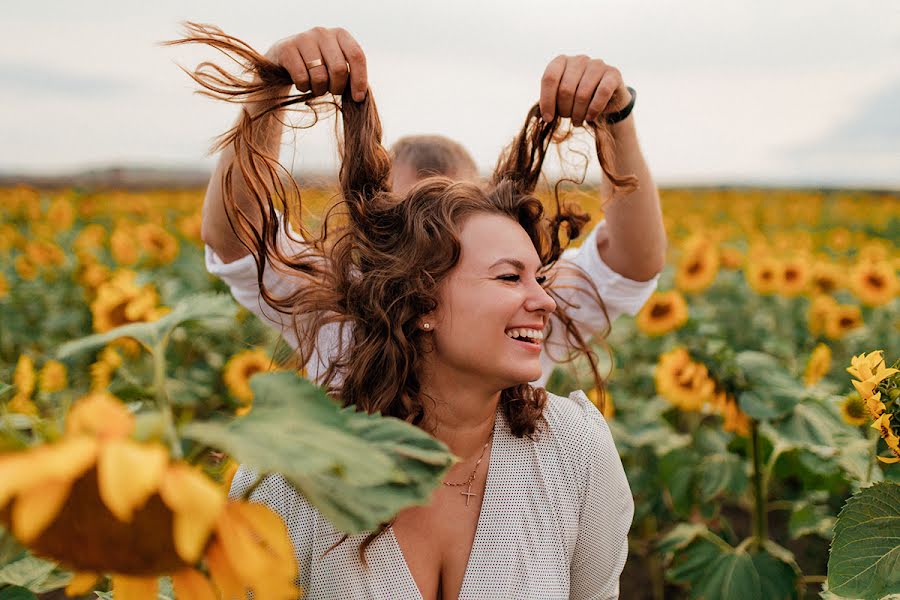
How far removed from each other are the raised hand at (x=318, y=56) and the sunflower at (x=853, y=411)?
1494 mm

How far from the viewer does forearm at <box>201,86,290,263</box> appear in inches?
58.1

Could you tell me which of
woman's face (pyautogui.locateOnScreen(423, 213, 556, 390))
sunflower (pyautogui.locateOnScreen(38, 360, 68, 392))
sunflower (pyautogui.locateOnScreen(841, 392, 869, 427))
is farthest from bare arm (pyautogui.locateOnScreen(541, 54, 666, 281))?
sunflower (pyautogui.locateOnScreen(38, 360, 68, 392))

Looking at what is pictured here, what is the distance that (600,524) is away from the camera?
5.41ft

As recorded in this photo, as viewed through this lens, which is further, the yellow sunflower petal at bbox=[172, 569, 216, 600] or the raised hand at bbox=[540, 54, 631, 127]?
the raised hand at bbox=[540, 54, 631, 127]

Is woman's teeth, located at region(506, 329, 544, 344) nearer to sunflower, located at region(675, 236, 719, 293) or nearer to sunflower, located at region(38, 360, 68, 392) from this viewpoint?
sunflower, located at region(38, 360, 68, 392)

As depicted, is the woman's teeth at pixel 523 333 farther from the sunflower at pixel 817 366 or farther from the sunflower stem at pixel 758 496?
the sunflower at pixel 817 366

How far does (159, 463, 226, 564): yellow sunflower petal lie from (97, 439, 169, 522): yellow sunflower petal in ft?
0.04

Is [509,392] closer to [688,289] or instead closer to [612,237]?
[612,237]

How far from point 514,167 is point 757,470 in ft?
3.88

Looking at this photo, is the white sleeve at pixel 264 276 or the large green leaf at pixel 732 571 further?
the large green leaf at pixel 732 571

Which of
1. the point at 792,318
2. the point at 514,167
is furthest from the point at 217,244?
the point at 792,318

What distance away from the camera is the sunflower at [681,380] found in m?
2.35

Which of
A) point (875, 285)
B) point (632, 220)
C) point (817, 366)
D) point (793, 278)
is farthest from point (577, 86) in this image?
point (875, 285)

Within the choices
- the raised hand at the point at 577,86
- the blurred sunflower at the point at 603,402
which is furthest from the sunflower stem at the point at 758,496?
the raised hand at the point at 577,86
